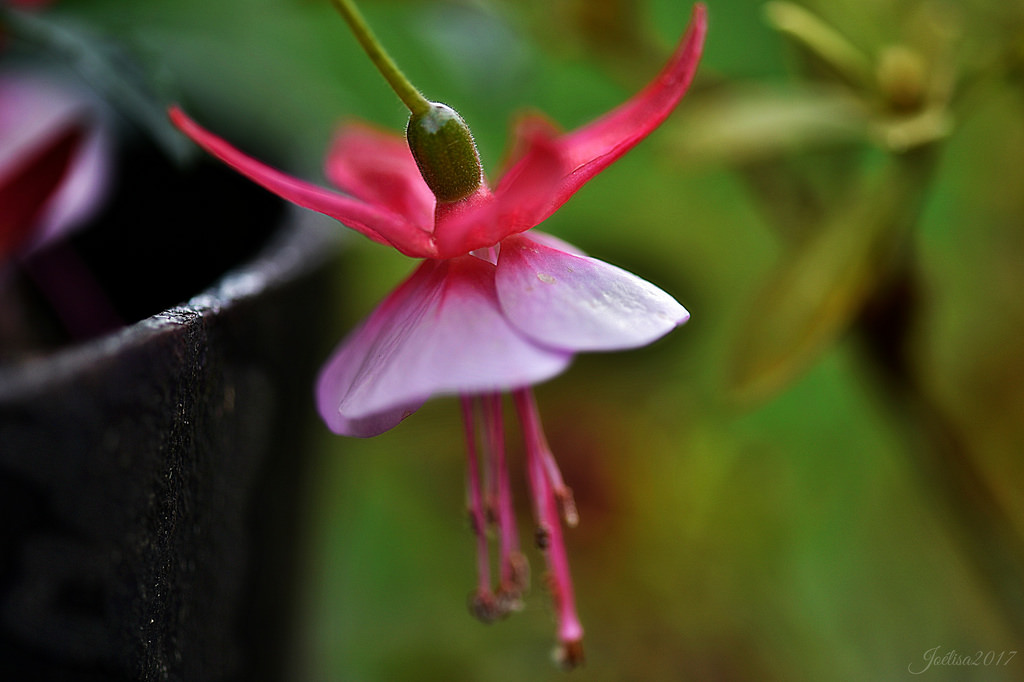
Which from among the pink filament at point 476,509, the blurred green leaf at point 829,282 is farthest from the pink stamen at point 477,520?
the blurred green leaf at point 829,282

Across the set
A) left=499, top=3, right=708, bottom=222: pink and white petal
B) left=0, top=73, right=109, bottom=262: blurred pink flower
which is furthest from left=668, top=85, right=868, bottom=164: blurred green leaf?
left=0, top=73, right=109, bottom=262: blurred pink flower

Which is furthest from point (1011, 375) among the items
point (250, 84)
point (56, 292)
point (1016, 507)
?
point (250, 84)

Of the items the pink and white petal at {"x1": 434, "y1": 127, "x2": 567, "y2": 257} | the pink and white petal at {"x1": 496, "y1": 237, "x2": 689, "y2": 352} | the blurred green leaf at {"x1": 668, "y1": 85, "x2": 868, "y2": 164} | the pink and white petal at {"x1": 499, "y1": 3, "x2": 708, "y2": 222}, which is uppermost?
the pink and white petal at {"x1": 434, "y1": 127, "x2": 567, "y2": 257}

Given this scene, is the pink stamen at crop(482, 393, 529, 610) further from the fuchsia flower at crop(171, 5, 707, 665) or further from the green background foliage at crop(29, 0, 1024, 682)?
the green background foliage at crop(29, 0, 1024, 682)

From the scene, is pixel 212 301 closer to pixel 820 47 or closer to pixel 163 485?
pixel 163 485

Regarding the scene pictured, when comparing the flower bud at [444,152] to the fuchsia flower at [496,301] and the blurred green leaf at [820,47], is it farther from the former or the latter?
the blurred green leaf at [820,47]

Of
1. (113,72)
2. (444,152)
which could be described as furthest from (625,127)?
(113,72)
